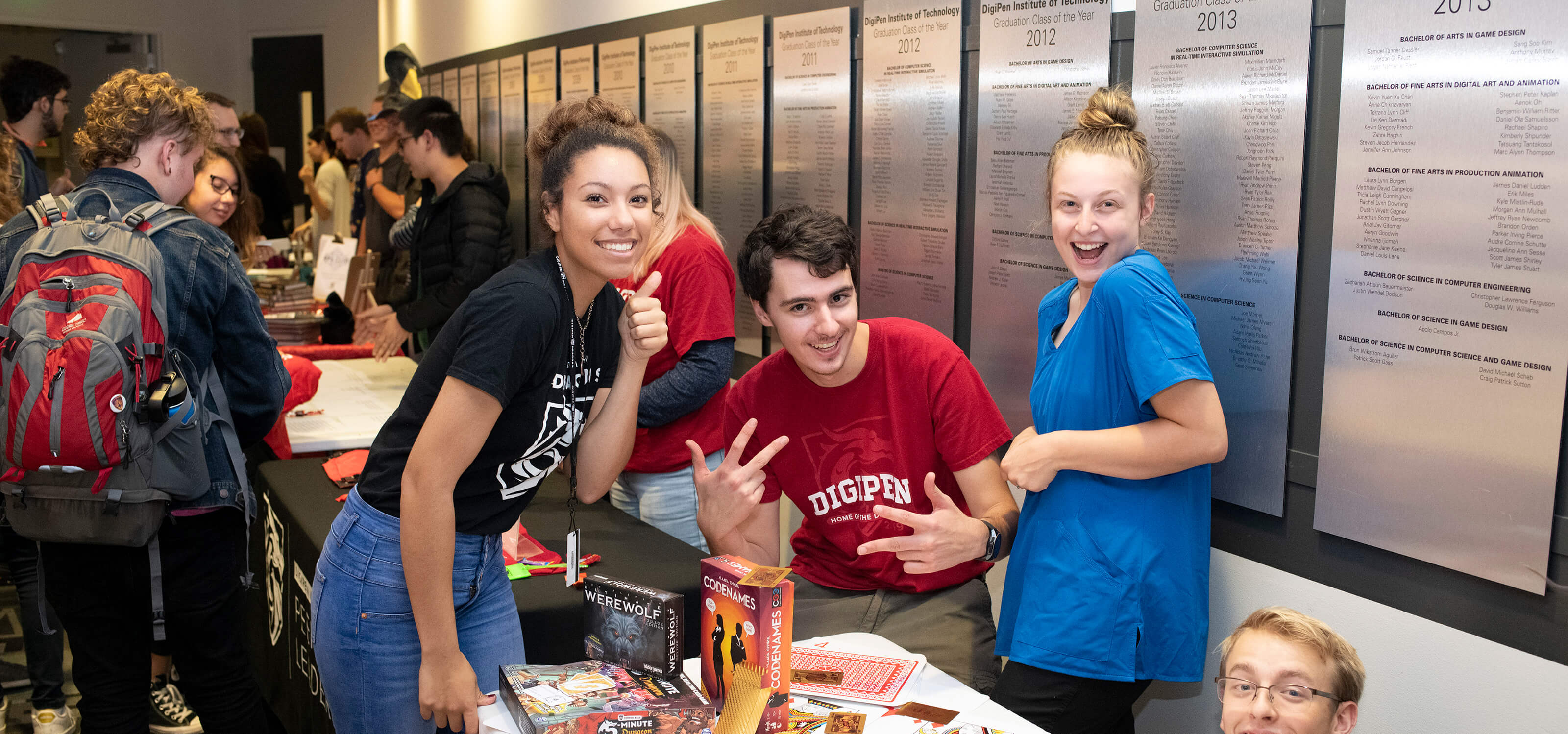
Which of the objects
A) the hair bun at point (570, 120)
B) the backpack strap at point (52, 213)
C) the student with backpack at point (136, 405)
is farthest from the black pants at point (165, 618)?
the hair bun at point (570, 120)

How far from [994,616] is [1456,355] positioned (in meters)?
1.41

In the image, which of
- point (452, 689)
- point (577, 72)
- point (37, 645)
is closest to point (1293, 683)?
point (452, 689)

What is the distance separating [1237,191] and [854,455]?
2.76 feet

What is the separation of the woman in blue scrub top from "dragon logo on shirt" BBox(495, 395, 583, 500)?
721 mm

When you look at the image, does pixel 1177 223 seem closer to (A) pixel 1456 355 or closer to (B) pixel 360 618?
(A) pixel 1456 355

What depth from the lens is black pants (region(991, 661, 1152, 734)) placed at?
1834 millimetres

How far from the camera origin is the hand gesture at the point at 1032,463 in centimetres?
180

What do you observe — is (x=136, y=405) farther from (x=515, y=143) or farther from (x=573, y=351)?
(x=515, y=143)

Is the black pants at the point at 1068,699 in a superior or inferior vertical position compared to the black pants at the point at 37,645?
superior

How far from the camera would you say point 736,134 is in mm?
3635

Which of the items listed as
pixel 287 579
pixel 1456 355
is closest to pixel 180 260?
pixel 287 579

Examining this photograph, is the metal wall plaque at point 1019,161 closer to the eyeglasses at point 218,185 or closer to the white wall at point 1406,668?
the white wall at point 1406,668

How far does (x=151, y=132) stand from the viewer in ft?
7.00

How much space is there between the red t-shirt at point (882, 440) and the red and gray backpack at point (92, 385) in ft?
3.71
